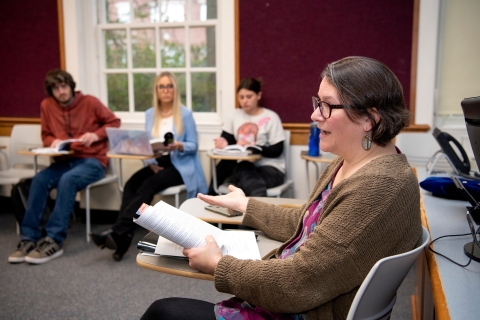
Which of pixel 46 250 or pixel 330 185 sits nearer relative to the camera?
pixel 330 185

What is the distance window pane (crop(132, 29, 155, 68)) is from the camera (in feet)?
13.7

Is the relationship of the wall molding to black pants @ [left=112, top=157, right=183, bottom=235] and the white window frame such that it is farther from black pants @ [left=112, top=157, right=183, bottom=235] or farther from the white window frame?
black pants @ [left=112, top=157, right=183, bottom=235]

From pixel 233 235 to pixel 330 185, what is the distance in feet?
1.14

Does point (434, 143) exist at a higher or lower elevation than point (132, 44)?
lower

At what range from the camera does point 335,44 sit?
11.7ft

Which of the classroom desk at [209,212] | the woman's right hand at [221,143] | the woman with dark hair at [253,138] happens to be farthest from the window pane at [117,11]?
the classroom desk at [209,212]

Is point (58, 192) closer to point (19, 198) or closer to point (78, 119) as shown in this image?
point (19, 198)

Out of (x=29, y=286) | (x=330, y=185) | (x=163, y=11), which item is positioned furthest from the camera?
(x=163, y=11)

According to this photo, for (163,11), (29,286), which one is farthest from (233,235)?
(163,11)

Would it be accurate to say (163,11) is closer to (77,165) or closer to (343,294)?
(77,165)

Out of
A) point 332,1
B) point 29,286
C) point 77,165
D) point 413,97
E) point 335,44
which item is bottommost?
point 29,286

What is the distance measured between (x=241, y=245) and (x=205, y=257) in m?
0.21

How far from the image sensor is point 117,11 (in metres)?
4.23

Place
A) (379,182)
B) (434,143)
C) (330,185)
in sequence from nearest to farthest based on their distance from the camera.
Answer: (379,182) → (330,185) → (434,143)
